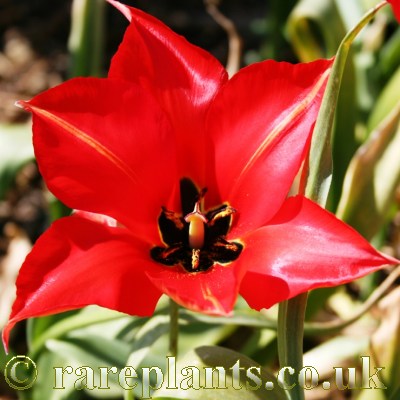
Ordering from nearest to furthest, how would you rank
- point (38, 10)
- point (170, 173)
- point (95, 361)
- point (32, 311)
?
point (32, 311)
point (170, 173)
point (95, 361)
point (38, 10)

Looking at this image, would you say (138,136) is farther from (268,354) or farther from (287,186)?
(268,354)

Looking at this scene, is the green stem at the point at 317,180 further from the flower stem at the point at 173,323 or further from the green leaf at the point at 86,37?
the green leaf at the point at 86,37

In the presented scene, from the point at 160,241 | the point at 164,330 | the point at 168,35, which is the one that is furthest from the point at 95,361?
the point at 168,35

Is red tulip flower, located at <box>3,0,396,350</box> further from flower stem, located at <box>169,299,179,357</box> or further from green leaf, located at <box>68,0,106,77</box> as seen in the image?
green leaf, located at <box>68,0,106,77</box>

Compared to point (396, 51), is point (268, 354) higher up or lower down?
lower down

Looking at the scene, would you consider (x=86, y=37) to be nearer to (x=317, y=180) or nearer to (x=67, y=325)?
(x=67, y=325)

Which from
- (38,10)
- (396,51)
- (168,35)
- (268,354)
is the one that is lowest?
(268,354)
